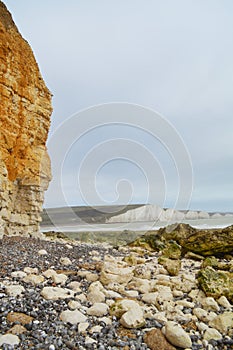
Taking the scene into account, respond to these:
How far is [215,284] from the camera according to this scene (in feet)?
16.7

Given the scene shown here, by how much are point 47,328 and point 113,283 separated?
78.7 inches

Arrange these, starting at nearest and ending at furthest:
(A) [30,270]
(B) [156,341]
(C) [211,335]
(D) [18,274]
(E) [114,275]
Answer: (B) [156,341] < (C) [211,335] < (D) [18,274] < (E) [114,275] < (A) [30,270]

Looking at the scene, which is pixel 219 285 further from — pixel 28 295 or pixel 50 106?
pixel 50 106

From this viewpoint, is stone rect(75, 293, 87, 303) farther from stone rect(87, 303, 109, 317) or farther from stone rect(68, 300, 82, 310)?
stone rect(87, 303, 109, 317)

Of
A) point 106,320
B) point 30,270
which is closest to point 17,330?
point 106,320

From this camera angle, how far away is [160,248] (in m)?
A: 12.4

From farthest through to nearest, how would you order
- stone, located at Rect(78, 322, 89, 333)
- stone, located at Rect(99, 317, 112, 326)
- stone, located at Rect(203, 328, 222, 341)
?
stone, located at Rect(99, 317, 112, 326) → stone, located at Rect(203, 328, 222, 341) → stone, located at Rect(78, 322, 89, 333)

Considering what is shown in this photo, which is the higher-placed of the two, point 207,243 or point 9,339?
point 207,243

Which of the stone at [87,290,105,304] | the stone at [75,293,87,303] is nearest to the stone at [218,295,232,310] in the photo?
the stone at [87,290,105,304]

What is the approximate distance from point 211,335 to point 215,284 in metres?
1.69

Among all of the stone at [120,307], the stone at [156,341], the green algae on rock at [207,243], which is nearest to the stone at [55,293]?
the stone at [120,307]

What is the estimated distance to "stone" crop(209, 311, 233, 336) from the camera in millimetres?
3682

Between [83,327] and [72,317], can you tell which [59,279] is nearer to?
[72,317]

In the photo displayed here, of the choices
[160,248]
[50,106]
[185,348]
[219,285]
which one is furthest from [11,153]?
[185,348]
